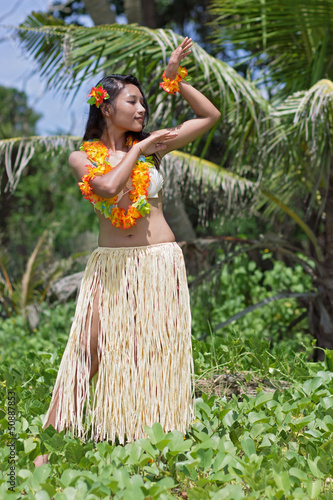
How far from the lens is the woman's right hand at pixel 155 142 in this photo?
211 cm

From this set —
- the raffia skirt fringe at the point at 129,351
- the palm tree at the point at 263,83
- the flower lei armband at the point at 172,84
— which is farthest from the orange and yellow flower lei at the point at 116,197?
the palm tree at the point at 263,83

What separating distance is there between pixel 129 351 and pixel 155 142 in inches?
34.6

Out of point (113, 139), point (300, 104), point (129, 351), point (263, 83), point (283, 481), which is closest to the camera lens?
point (283, 481)

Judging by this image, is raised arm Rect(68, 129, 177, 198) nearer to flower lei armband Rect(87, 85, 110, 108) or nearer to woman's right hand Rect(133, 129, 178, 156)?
woman's right hand Rect(133, 129, 178, 156)

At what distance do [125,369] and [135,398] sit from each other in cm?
12

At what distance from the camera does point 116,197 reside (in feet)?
7.04

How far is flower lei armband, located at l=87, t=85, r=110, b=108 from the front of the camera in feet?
7.19

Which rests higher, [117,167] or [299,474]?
[117,167]

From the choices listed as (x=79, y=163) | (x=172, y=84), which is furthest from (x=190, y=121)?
(x=79, y=163)

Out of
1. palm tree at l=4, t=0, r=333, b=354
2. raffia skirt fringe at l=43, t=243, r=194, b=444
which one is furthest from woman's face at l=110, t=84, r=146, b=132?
palm tree at l=4, t=0, r=333, b=354

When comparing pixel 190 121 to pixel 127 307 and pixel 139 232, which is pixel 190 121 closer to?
pixel 139 232

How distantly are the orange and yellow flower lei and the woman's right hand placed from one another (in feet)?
0.28

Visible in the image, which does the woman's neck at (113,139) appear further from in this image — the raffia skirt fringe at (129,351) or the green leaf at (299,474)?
the green leaf at (299,474)

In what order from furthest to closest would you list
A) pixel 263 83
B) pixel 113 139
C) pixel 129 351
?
pixel 263 83 < pixel 113 139 < pixel 129 351
